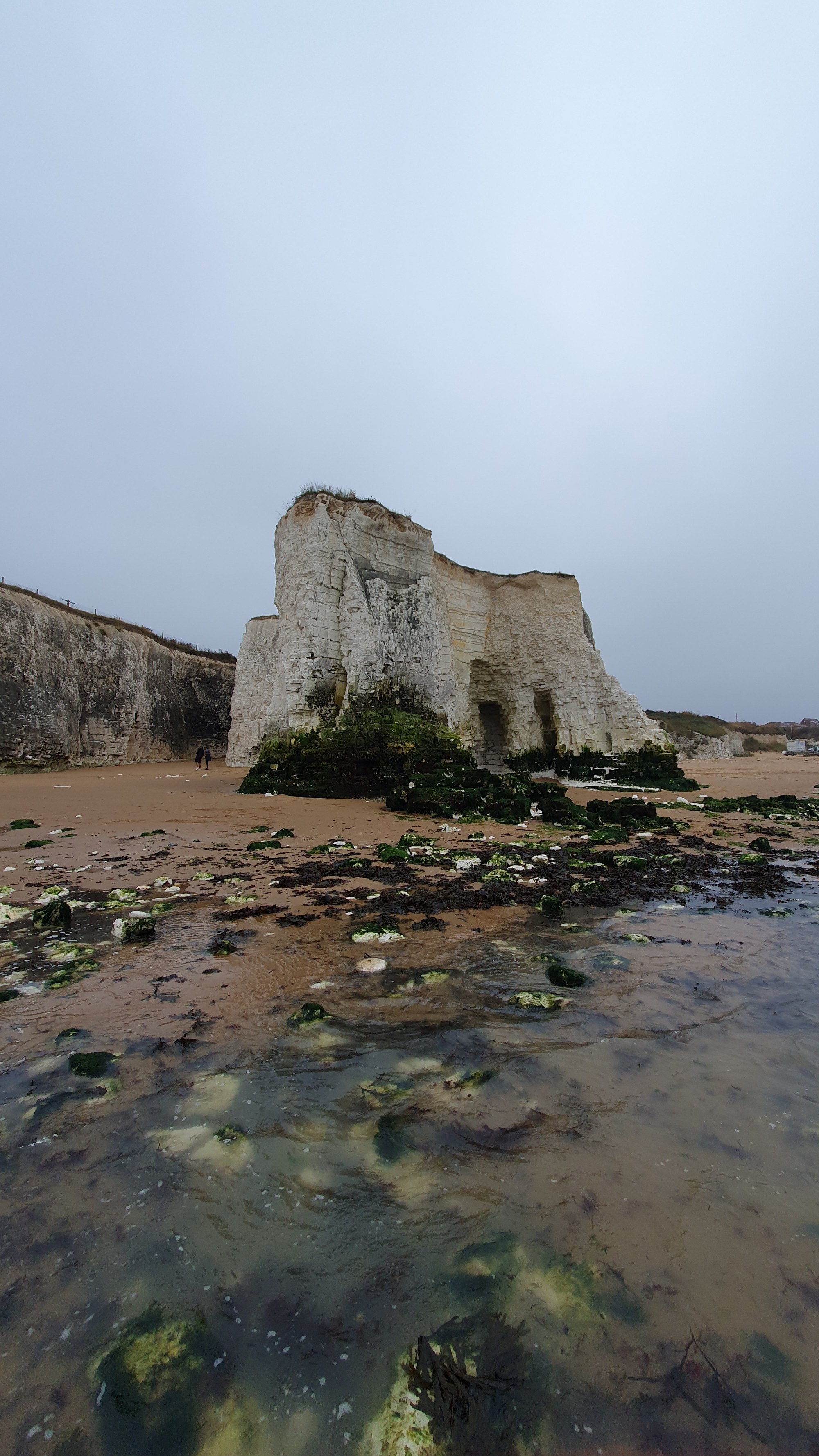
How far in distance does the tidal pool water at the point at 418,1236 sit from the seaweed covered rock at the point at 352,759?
32.8ft

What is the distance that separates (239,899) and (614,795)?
12.2 meters

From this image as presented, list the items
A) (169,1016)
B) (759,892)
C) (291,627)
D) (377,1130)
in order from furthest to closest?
(291,627) → (759,892) → (169,1016) → (377,1130)

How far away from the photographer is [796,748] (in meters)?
56.9

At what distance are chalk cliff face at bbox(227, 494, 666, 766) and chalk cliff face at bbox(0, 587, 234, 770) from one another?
4089mm

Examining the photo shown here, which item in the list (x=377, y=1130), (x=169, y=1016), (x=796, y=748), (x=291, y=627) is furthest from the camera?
(x=796, y=748)

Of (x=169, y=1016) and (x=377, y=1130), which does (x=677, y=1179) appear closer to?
(x=377, y=1130)

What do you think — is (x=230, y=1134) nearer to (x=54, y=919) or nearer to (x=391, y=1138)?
(x=391, y=1138)

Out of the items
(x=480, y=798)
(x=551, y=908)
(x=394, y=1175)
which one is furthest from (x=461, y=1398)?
(x=480, y=798)

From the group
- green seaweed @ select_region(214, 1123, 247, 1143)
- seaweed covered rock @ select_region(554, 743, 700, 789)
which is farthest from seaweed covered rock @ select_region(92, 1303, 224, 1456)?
seaweed covered rock @ select_region(554, 743, 700, 789)

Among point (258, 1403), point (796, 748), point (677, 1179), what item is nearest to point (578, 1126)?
point (677, 1179)

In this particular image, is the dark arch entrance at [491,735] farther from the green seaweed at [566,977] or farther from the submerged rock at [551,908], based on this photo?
the green seaweed at [566,977]

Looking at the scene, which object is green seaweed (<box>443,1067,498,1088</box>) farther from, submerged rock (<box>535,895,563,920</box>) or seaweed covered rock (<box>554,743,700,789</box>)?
seaweed covered rock (<box>554,743,700,789</box>)

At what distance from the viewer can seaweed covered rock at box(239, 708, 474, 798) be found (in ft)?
41.9

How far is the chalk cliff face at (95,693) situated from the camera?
63.3 feet
